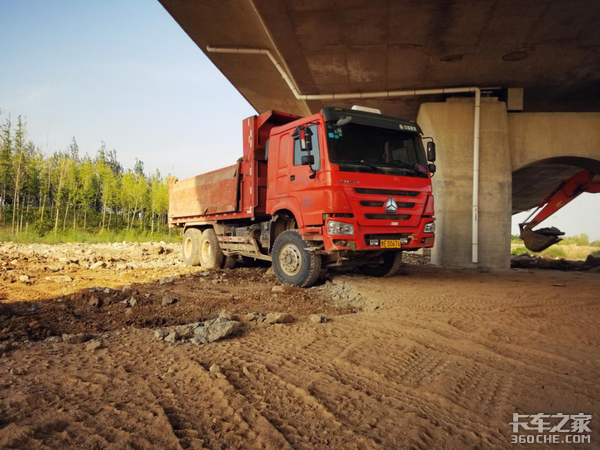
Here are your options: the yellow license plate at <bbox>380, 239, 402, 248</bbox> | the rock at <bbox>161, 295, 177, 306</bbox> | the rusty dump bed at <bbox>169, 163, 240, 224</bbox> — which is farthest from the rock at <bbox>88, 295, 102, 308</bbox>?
the yellow license plate at <bbox>380, 239, 402, 248</bbox>

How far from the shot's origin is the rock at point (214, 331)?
3773 millimetres

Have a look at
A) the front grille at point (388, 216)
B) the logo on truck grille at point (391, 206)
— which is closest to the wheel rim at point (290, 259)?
the front grille at point (388, 216)

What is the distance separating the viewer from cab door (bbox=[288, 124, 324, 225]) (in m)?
6.48

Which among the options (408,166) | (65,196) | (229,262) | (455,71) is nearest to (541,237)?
(455,71)

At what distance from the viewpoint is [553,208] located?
13.9 meters

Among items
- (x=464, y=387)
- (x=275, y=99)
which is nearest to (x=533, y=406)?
(x=464, y=387)

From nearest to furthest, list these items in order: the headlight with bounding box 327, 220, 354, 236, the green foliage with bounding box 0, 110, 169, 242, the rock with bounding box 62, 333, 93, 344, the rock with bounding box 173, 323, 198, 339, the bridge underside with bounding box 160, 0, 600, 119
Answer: the rock with bounding box 62, 333, 93, 344 < the rock with bounding box 173, 323, 198, 339 < the headlight with bounding box 327, 220, 354, 236 < the bridge underside with bounding box 160, 0, 600, 119 < the green foliage with bounding box 0, 110, 169, 242

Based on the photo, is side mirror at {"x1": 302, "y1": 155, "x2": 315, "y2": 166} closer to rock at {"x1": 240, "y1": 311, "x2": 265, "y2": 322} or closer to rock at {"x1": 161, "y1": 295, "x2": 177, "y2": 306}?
rock at {"x1": 240, "y1": 311, "x2": 265, "y2": 322}

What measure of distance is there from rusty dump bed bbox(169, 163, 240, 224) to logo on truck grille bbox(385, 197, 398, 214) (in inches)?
137

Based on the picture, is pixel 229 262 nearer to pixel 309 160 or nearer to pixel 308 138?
pixel 309 160

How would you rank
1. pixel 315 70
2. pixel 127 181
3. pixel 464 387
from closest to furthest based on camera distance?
pixel 464 387
pixel 315 70
pixel 127 181

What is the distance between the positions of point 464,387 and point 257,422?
155cm

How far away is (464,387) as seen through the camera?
2.83 meters

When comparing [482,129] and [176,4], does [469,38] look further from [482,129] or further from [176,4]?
[176,4]
